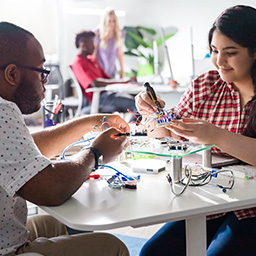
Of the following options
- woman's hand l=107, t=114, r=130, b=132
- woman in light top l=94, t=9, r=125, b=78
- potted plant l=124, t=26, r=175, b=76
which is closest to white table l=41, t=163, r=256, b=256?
woman's hand l=107, t=114, r=130, b=132

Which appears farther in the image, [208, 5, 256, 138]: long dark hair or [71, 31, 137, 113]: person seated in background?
[71, 31, 137, 113]: person seated in background

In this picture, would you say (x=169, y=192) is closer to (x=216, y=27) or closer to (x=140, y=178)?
Result: (x=140, y=178)

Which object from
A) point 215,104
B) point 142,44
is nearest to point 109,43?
point 142,44

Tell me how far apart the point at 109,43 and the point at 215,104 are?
4.65 metres

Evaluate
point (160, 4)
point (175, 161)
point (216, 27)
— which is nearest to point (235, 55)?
point (216, 27)

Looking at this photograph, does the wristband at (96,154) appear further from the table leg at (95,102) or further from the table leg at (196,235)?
the table leg at (95,102)

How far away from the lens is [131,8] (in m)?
6.86

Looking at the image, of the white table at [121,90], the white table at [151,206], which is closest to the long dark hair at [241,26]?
the white table at [151,206]

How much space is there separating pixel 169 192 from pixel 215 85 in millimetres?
730

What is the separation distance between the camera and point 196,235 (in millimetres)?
1084

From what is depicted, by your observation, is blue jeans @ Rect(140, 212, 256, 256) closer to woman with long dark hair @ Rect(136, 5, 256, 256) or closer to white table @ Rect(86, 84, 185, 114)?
woman with long dark hair @ Rect(136, 5, 256, 256)

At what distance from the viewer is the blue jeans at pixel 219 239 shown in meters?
1.26

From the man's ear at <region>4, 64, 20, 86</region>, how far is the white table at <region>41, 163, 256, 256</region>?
0.37m

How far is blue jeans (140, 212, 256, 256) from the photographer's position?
1258 mm
